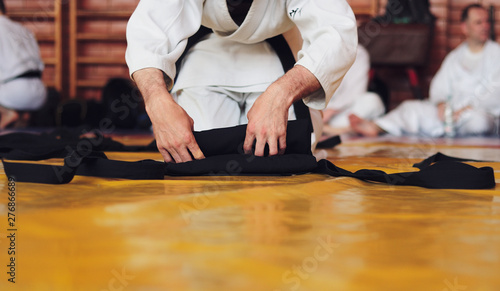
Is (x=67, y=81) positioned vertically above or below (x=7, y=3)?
below

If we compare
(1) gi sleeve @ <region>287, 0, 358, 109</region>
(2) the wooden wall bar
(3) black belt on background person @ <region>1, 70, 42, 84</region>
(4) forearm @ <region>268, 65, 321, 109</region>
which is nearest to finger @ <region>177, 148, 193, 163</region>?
(4) forearm @ <region>268, 65, 321, 109</region>

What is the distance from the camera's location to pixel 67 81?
6.18m

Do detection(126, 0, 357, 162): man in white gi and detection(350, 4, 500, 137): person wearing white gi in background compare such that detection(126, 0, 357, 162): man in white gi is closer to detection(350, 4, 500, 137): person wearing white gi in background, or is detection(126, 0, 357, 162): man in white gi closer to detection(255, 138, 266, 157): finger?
detection(255, 138, 266, 157): finger

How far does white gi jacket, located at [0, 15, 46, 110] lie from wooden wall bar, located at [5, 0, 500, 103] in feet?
4.55

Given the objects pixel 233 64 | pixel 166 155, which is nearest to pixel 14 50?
pixel 233 64

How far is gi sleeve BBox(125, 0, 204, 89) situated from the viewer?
1340 mm

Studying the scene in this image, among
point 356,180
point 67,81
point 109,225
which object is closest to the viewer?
point 109,225

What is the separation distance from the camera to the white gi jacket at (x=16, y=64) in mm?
4371

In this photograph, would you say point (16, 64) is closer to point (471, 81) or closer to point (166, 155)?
point (166, 155)

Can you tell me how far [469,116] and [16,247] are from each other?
4.19 m

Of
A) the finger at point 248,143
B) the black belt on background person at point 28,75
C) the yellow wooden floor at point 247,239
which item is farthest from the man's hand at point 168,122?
the black belt on background person at point 28,75

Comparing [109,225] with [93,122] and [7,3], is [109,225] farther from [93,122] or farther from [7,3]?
[7,3]

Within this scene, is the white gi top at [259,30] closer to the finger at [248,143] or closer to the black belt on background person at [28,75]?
the finger at [248,143]

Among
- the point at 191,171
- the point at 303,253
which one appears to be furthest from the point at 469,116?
the point at 303,253
